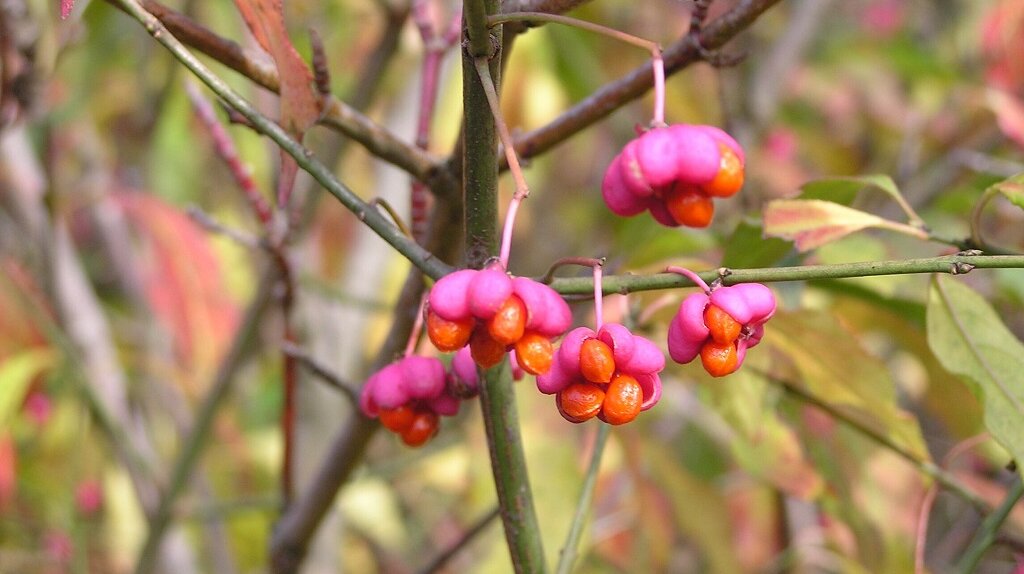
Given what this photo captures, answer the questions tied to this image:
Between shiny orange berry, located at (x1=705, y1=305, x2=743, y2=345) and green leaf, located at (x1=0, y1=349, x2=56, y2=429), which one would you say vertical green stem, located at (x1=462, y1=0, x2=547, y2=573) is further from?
green leaf, located at (x1=0, y1=349, x2=56, y2=429)

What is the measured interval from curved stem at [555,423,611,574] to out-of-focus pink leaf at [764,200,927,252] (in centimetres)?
16

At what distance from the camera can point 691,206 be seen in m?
0.43

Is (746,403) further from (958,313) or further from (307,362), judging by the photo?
(307,362)

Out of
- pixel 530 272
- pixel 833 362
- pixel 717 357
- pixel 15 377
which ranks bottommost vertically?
pixel 15 377

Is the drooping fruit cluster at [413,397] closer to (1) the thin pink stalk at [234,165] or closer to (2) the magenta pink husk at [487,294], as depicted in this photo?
(2) the magenta pink husk at [487,294]

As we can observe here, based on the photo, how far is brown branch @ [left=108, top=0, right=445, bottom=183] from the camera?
0.52 metres

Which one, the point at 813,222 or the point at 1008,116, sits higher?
the point at 1008,116

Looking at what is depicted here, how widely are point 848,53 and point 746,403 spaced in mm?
1468

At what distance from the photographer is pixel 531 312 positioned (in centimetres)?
40

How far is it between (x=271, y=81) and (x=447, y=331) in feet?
0.67

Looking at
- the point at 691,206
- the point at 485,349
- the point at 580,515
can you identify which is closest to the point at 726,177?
the point at 691,206

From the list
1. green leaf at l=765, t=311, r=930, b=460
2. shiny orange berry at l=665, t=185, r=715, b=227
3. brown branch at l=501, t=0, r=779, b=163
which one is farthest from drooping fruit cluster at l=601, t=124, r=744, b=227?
green leaf at l=765, t=311, r=930, b=460

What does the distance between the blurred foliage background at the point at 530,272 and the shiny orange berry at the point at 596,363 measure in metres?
0.20

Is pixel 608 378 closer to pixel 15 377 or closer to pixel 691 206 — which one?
pixel 691 206
